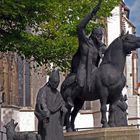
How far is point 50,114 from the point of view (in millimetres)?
11195

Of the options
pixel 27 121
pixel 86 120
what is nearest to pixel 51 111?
pixel 27 121

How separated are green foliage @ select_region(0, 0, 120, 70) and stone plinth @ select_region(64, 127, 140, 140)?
258 inches

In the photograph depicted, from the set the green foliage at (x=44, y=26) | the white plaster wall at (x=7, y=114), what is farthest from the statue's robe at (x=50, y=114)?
the white plaster wall at (x=7, y=114)

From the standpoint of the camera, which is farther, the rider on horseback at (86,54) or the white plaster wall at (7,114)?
the white plaster wall at (7,114)

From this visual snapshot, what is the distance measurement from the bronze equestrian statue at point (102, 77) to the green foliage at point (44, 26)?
552 centimetres

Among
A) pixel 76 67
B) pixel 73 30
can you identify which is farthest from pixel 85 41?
pixel 73 30

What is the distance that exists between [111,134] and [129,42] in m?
1.95

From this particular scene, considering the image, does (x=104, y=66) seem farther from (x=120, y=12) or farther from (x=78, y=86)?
(x=120, y=12)

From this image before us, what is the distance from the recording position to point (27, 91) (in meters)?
37.2

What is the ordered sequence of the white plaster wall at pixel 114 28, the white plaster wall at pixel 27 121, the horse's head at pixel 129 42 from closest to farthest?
the horse's head at pixel 129 42, the white plaster wall at pixel 27 121, the white plaster wall at pixel 114 28

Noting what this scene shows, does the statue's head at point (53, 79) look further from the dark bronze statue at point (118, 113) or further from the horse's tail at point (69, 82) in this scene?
the dark bronze statue at point (118, 113)

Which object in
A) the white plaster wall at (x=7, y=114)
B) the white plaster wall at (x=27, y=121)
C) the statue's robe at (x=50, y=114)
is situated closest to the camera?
the statue's robe at (x=50, y=114)

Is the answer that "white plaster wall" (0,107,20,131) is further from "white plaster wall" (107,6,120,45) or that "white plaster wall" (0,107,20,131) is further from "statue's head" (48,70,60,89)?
"statue's head" (48,70,60,89)

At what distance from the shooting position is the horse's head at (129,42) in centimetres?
1183
